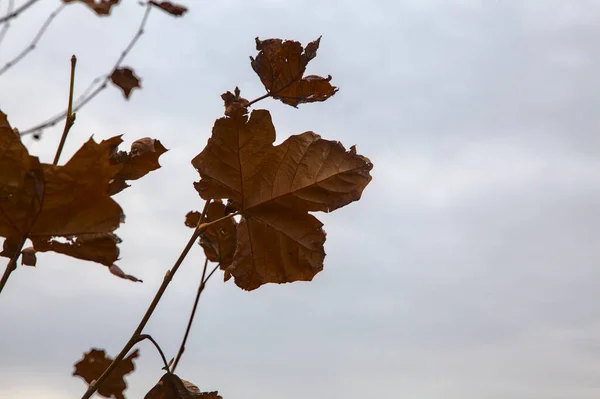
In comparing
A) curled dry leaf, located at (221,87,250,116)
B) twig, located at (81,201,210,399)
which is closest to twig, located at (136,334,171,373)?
twig, located at (81,201,210,399)

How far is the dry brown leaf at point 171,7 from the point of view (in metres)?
0.85

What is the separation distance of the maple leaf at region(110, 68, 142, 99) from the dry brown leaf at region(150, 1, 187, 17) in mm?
222

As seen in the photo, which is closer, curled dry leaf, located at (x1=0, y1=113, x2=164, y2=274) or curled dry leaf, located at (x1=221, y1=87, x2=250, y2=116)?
curled dry leaf, located at (x1=0, y1=113, x2=164, y2=274)

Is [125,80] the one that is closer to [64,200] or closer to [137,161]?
[137,161]

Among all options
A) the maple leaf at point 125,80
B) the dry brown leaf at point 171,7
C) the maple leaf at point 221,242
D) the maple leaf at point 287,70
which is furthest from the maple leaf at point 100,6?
the maple leaf at point 221,242

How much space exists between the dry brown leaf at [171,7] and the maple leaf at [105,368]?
0.60 m

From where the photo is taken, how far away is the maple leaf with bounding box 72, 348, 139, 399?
1.18 meters

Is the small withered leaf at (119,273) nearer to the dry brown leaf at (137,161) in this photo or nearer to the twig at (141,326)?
the twig at (141,326)

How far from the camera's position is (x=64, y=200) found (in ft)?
2.94

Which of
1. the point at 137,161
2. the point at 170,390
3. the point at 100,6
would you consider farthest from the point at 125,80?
the point at 170,390

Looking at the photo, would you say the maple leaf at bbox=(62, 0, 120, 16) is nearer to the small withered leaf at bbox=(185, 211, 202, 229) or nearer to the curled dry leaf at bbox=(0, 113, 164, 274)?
the curled dry leaf at bbox=(0, 113, 164, 274)

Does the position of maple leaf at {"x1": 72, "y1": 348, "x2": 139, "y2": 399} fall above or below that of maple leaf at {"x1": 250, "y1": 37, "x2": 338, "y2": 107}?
below

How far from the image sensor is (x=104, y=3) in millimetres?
721

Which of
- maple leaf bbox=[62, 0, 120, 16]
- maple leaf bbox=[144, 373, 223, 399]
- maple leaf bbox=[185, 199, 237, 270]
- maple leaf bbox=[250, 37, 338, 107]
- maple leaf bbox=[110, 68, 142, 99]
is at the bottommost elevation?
maple leaf bbox=[144, 373, 223, 399]
